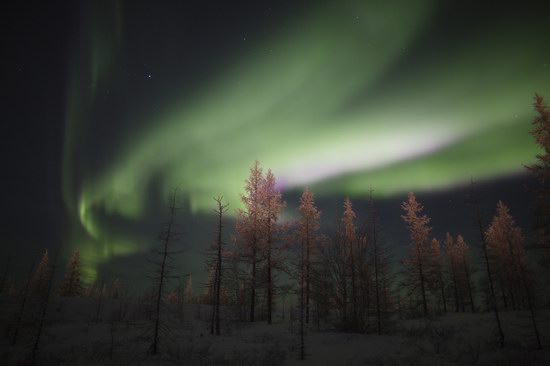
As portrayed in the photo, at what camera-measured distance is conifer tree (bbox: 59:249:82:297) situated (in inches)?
2169

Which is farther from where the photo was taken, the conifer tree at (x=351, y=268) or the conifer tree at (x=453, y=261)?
the conifer tree at (x=453, y=261)

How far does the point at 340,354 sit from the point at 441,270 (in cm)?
3474

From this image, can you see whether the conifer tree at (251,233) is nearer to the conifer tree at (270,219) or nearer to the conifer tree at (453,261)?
the conifer tree at (270,219)

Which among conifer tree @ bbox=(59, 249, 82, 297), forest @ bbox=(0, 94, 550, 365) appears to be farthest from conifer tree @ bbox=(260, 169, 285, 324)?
conifer tree @ bbox=(59, 249, 82, 297)

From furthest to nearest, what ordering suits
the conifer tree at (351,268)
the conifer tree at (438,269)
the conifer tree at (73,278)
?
the conifer tree at (73,278)
the conifer tree at (438,269)
the conifer tree at (351,268)

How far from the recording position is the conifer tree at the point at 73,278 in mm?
55094

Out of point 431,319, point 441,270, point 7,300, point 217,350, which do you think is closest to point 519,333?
point 431,319

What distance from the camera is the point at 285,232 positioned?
86.9 ft

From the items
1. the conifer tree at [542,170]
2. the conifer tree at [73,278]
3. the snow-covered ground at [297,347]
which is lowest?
the snow-covered ground at [297,347]

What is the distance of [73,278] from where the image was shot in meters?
56.1

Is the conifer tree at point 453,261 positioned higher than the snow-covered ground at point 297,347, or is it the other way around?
the conifer tree at point 453,261

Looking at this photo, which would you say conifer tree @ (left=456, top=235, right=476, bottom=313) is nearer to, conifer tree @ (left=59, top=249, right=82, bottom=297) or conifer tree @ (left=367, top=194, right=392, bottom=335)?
conifer tree @ (left=367, top=194, right=392, bottom=335)

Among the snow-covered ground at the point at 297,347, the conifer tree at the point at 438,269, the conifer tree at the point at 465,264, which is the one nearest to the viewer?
the snow-covered ground at the point at 297,347

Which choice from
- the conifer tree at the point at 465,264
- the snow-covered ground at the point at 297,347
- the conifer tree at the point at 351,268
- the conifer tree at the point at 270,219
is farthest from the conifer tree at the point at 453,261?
the conifer tree at the point at 270,219
